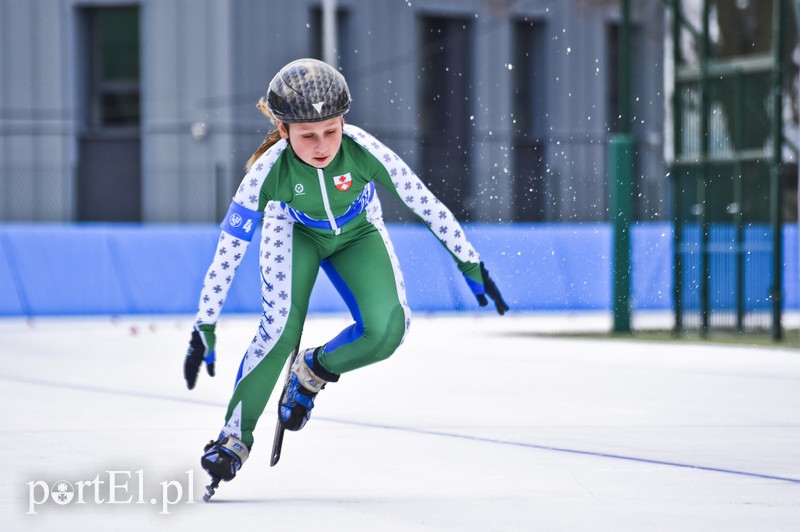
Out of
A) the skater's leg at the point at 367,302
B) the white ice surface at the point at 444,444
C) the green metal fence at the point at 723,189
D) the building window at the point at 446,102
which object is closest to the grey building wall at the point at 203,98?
the building window at the point at 446,102

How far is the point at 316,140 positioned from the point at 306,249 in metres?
0.57

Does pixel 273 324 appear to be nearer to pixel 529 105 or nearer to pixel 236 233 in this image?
pixel 236 233

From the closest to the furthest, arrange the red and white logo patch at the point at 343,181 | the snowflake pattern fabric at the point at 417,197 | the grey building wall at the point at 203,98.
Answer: the red and white logo patch at the point at 343,181 → the snowflake pattern fabric at the point at 417,197 → the grey building wall at the point at 203,98

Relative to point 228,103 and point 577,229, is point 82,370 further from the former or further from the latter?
point 228,103

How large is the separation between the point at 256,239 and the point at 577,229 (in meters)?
A: 6.14

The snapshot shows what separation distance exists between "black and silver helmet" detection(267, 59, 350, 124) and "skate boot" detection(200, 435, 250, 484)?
1.37 m

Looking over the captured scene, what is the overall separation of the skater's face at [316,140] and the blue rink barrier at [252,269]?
15765mm

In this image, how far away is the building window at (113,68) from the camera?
30.5 metres

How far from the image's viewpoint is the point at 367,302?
700cm

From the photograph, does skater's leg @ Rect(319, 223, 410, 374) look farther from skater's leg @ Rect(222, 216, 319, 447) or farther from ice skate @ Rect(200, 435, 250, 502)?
ice skate @ Rect(200, 435, 250, 502)

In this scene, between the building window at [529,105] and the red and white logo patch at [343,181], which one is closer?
the red and white logo patch at [343,181]

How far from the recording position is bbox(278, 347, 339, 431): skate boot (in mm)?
7012

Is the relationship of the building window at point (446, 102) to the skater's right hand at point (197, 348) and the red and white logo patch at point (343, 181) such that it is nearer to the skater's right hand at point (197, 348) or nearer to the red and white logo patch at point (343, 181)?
the red and white logo patch at point (343, 181)

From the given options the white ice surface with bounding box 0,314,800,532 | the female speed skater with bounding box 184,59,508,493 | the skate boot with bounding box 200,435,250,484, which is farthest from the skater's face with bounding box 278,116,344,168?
the white ice surface with bounding box 0,314,800,532
